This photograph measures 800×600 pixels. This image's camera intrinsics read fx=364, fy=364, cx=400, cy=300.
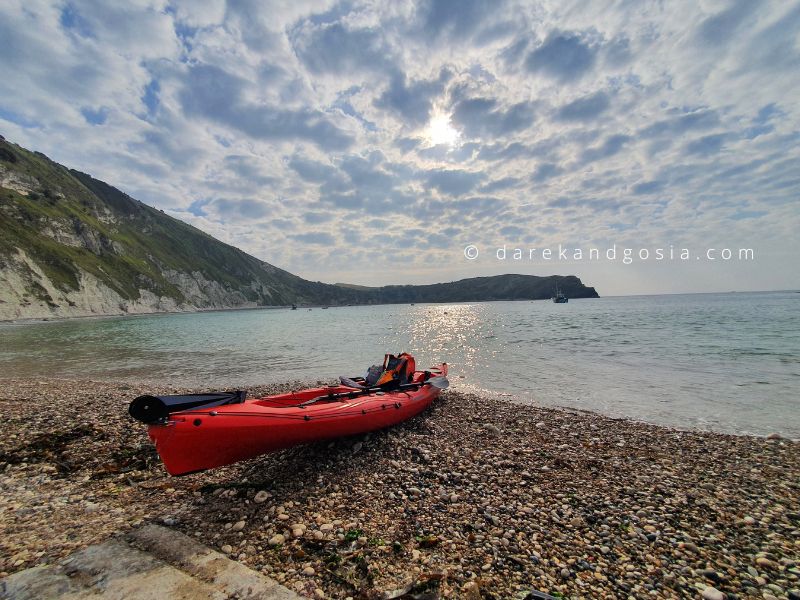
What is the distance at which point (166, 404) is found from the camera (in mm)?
6152

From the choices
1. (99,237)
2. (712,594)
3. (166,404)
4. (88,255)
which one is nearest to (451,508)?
(712,594)

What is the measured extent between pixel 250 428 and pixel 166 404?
1469mm

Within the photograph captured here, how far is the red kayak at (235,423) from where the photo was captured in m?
6.05

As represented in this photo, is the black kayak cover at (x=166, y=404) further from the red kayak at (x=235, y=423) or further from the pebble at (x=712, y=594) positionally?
the pebble at (x=712, y=594)

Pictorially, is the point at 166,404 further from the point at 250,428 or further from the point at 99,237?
the point at 99,237

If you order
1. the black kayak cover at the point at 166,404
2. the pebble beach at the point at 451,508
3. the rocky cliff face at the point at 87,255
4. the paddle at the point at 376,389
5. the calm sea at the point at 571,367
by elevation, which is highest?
the rocky cliff face at the point at 87,255

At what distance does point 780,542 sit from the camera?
16.2 feet

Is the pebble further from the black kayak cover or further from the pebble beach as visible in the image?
the black kayak cover

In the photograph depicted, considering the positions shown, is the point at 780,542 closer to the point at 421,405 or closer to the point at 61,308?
the point at 421,405

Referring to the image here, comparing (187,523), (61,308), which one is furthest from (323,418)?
(61,308)

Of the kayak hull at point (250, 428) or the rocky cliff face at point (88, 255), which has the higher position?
the rocky cliff face at point (88, 255)

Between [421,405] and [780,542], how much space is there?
8.00 metres

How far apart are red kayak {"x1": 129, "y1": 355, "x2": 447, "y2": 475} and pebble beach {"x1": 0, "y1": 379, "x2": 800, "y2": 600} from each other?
554 millimetres

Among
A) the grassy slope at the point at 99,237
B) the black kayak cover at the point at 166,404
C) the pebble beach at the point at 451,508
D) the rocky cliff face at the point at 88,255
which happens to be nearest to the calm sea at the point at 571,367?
the pebble beach at the point at 451,508
